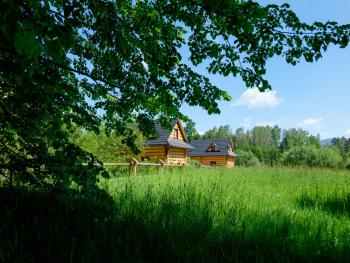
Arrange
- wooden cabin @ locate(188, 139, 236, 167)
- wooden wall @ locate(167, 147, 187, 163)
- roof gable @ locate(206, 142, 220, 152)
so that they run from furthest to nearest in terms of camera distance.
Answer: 1. roof gable @ locate(206, 142, 220, 152)
2. wooden cabin @ locate(188, 139, 236, 167)
3. wooden wall @ locate(167, 147, 187, 163)

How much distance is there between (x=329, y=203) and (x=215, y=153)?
48470 millimetres

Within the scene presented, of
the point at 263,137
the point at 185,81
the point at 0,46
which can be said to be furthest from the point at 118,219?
the point at 263,137

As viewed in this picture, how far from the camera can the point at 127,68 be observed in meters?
4.45

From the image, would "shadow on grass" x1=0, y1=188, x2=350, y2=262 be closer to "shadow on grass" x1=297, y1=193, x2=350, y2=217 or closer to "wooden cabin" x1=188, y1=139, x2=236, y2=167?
"shadow on grass" x1=297, y1=193, x2=350, y2=217

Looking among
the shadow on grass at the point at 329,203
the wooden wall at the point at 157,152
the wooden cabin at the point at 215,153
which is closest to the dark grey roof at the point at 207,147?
the wooden cabin at the point at 215,153

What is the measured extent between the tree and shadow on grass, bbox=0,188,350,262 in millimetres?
557

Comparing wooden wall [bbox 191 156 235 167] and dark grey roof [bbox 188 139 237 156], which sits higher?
dark grey roof [bbox 188 139 237 156]

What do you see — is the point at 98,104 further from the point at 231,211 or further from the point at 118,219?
the point at 231,211

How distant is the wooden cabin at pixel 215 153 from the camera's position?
53969 millimetres

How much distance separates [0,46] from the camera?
2906 millimetres

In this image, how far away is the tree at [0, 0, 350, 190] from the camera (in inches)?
114

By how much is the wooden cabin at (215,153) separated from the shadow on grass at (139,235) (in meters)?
49.5

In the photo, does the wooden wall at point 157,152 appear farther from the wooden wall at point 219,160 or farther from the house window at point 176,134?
the wooden wall at point 219,160

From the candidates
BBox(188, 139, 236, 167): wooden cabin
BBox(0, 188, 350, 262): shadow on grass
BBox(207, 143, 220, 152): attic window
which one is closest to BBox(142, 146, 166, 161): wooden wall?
BBox(188, 139, 236, 167): wooden cabin
